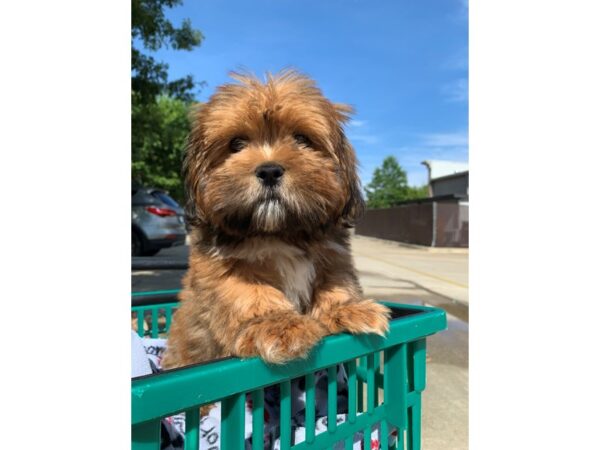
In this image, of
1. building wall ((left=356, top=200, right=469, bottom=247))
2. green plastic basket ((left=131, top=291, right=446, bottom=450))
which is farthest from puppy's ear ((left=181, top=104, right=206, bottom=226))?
building wall ((left=356, top=200, right=469, bottom=247))

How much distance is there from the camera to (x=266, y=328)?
1.59 m

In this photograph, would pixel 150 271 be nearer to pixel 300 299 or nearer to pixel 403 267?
pixel 403 267

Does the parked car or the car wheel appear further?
the car wheel

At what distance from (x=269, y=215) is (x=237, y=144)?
1.38 feet

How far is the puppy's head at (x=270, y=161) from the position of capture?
1.87 m

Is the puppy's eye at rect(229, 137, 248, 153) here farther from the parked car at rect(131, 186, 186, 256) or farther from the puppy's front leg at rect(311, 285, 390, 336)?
the parked car at rect(131, 186, 186, 256)

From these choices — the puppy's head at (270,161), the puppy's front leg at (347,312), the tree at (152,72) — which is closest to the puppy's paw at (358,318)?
the puppy's front leg at (347,312)

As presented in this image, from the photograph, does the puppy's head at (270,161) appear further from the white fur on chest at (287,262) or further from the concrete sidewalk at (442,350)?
the concrete sidewalk at (442,350)

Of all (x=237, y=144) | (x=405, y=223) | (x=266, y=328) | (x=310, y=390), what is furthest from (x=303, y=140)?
(x=405, y=223)

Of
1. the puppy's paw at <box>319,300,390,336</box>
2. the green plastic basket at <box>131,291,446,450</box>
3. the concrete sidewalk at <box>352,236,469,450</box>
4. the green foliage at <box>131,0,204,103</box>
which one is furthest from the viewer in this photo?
the green foliage at <box>131,0,204,103</box>

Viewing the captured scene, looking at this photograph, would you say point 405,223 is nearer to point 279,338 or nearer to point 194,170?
point 194,170

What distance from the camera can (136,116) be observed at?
26.9 ft

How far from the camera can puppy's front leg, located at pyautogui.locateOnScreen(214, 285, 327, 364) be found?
143 centimetres
